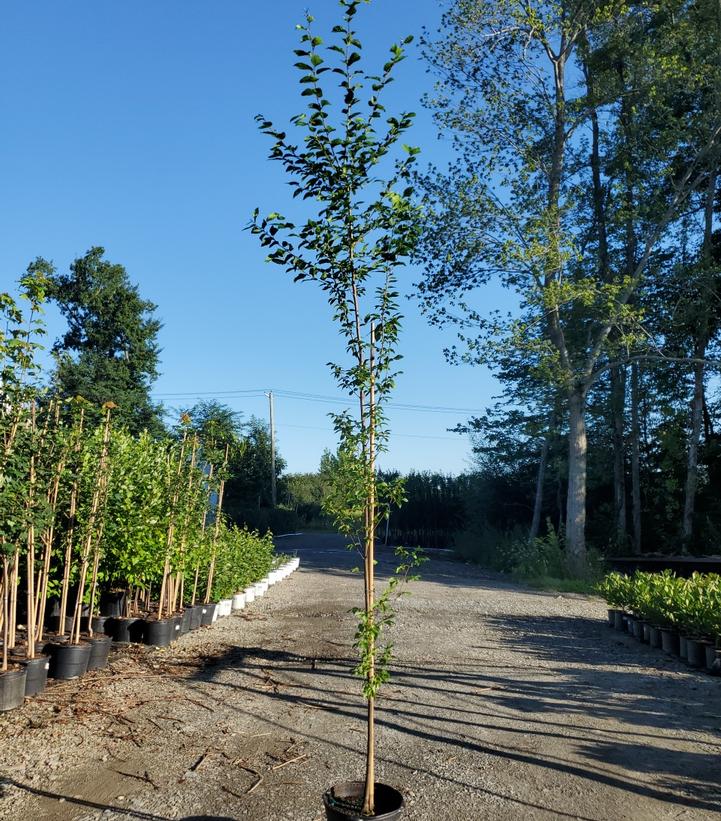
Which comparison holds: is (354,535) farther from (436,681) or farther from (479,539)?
(479,539)

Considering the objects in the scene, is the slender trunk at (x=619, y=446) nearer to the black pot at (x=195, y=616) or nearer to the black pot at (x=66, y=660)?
the black pot at (x=195, y=616)

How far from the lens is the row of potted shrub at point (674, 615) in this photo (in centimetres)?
677

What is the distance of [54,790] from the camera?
3.48 m

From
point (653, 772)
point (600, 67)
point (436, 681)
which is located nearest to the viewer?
point (653, 772)

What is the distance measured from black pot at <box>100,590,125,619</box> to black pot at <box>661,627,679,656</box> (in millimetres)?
5939

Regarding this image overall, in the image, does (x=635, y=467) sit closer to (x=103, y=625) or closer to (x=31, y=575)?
(x=103, y=625)

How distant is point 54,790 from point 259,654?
3423mm

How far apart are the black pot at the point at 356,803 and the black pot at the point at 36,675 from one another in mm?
3126

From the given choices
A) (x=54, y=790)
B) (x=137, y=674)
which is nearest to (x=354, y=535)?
(x=54, y=790)

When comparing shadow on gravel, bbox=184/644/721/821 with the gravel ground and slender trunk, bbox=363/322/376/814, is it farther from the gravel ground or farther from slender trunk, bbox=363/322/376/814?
slender trunk, bbox=363/322/376/814

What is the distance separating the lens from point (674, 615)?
752 cm

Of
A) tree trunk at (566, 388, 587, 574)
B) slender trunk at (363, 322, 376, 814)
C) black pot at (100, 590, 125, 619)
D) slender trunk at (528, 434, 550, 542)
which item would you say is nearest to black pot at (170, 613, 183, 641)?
black pot at (100, 590, 125, 619)

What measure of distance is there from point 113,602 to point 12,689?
2681 millimetres

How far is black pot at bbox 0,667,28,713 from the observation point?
469 cm
